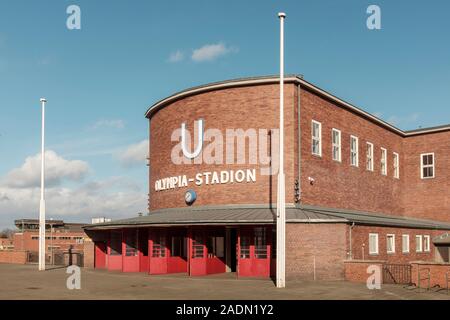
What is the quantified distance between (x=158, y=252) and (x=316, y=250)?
9825mm

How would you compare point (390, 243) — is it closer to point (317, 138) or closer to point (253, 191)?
point (317, 138)

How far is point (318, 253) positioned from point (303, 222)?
1.69 metres

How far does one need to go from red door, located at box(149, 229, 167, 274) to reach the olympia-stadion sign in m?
4.05

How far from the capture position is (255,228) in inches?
1203

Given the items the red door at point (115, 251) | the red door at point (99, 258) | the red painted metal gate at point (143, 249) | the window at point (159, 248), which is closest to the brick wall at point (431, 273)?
the window at point (159, 248)

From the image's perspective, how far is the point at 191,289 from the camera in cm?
2405

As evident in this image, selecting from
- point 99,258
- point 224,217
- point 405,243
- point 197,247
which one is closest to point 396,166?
point 405,243

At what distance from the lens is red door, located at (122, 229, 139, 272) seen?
1372 inches

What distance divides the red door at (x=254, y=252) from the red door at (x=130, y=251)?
7609 mm

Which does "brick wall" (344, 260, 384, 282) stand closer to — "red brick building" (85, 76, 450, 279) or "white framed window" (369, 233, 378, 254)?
"red brick building" (85, 76, 450, 279)

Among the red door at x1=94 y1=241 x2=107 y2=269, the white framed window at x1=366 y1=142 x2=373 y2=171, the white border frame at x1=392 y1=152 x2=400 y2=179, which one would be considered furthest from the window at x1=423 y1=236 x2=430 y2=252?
the red door at x1=94 y1=241 x2=107 y2=269

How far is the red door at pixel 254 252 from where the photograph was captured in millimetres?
30281
